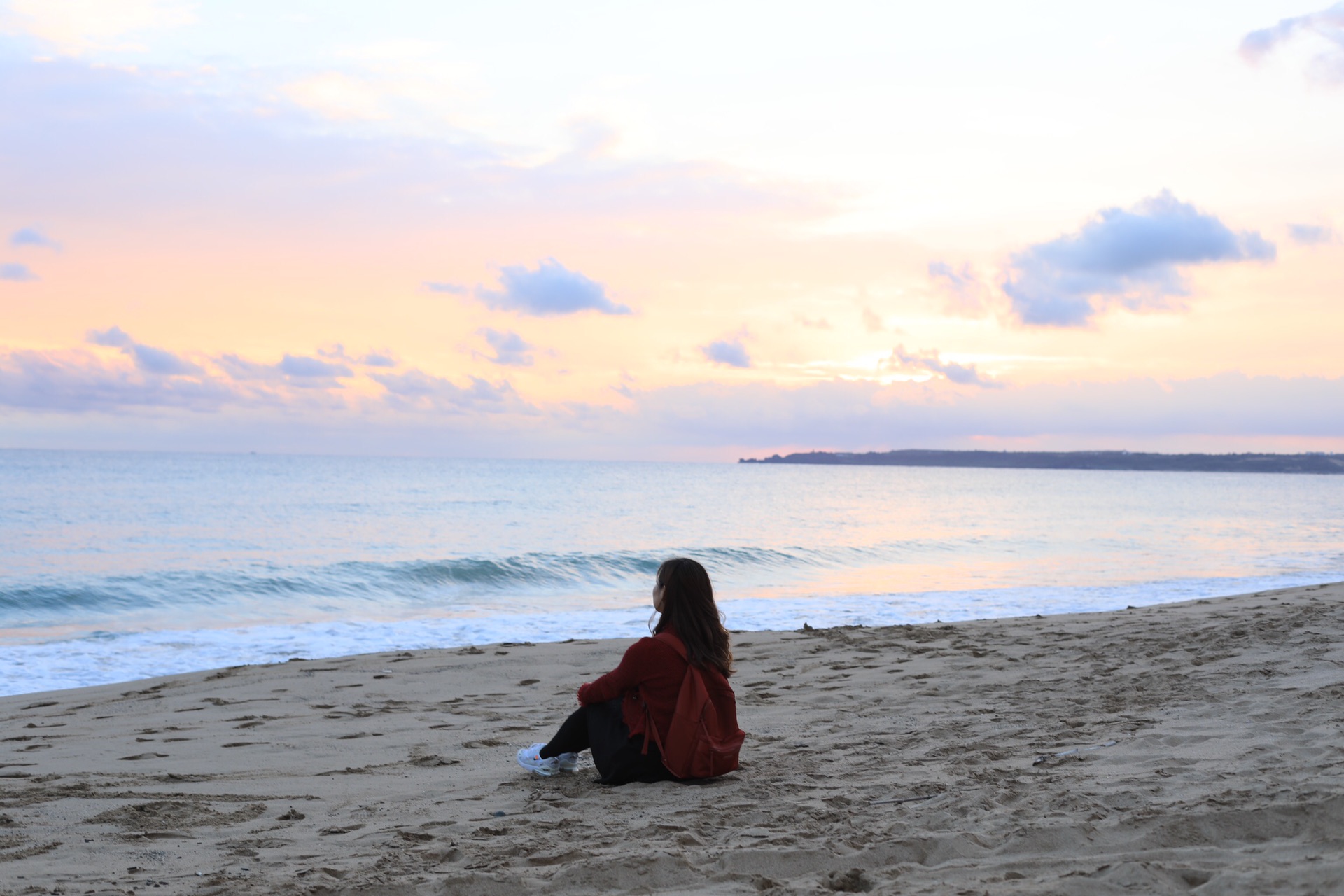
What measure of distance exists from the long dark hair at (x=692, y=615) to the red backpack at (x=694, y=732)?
0.16 feet

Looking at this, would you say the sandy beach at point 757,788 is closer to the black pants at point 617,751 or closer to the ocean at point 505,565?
the black pants at point 617,751

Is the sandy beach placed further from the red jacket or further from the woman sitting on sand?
the red jacket

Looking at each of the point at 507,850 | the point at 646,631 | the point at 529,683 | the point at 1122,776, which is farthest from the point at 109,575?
the point at 1122,776

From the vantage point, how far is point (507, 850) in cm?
380

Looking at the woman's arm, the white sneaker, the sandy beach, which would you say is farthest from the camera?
the white sneaker

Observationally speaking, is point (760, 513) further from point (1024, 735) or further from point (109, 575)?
point (1024, 735)

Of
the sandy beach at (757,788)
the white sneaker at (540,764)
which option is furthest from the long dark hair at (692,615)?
the white sneaker at (540,764)

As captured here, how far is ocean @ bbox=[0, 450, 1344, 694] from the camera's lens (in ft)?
44.5

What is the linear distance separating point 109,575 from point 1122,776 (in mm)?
20673

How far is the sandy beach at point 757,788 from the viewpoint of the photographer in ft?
11.2

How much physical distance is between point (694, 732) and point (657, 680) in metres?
0.34

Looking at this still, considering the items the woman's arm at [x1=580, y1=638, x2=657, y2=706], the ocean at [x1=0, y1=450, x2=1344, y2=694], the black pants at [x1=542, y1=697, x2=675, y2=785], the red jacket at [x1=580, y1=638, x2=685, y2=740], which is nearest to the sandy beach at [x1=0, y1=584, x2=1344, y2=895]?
the black pants at [x1=542, y1=697, x2=675, y2=785]

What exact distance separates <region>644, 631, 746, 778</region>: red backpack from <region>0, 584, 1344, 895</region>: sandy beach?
0.40 ft

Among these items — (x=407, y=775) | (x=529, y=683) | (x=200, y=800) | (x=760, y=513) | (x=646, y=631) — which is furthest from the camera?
(x=760, y=513)
